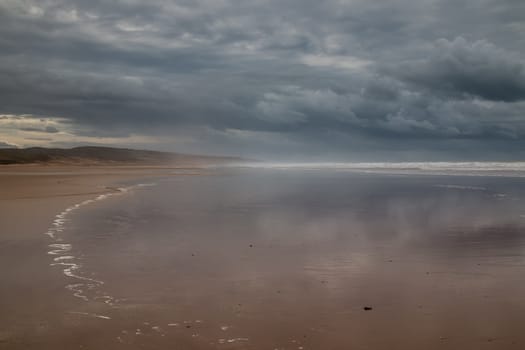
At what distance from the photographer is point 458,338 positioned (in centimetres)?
535

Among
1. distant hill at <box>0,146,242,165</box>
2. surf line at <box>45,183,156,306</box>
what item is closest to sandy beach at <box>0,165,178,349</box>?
surf line at <box>45,183,156,306</box>

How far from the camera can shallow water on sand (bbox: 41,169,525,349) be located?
5449 mm

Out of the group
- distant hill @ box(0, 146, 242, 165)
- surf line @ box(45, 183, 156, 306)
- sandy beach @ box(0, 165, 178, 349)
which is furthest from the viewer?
distant hill @ box(0, 146, 242, 165)

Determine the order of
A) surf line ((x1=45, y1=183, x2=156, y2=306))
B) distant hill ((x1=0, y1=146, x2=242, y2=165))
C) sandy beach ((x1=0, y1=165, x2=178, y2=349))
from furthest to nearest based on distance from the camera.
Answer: distant hill ((x1=0, y1=146, x2=242, y2=165)), surf line ((x1=45, y1=183, x2=156, y2=306)), sandy beach ((x1=0, y1=165, x2=178, y2=349))

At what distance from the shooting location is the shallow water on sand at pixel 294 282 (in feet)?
17.9

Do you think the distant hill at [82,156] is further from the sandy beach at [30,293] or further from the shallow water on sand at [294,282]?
the shallow water on sand at [294,282]

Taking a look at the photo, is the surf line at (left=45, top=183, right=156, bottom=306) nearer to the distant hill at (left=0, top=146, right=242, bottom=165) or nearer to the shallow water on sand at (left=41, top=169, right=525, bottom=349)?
the shallow water on sand at (left=41, top=169, right=525, bottom=349)

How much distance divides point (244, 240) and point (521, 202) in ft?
46.0

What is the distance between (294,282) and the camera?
7621 mm

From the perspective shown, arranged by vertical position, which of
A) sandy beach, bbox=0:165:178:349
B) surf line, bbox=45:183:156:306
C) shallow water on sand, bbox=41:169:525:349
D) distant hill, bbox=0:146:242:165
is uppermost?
distant hill, bbox=0:146:242:165

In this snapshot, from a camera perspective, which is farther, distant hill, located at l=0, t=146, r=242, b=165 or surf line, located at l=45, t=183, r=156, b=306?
distant hill, located at l=0, t=146, r=242, b=165

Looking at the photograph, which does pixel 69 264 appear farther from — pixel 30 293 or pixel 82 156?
pixel 82 156

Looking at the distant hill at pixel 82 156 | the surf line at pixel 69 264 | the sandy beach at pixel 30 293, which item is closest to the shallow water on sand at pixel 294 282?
the surf line at pixel 69 264

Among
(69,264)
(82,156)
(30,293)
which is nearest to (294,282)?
(30,293)
